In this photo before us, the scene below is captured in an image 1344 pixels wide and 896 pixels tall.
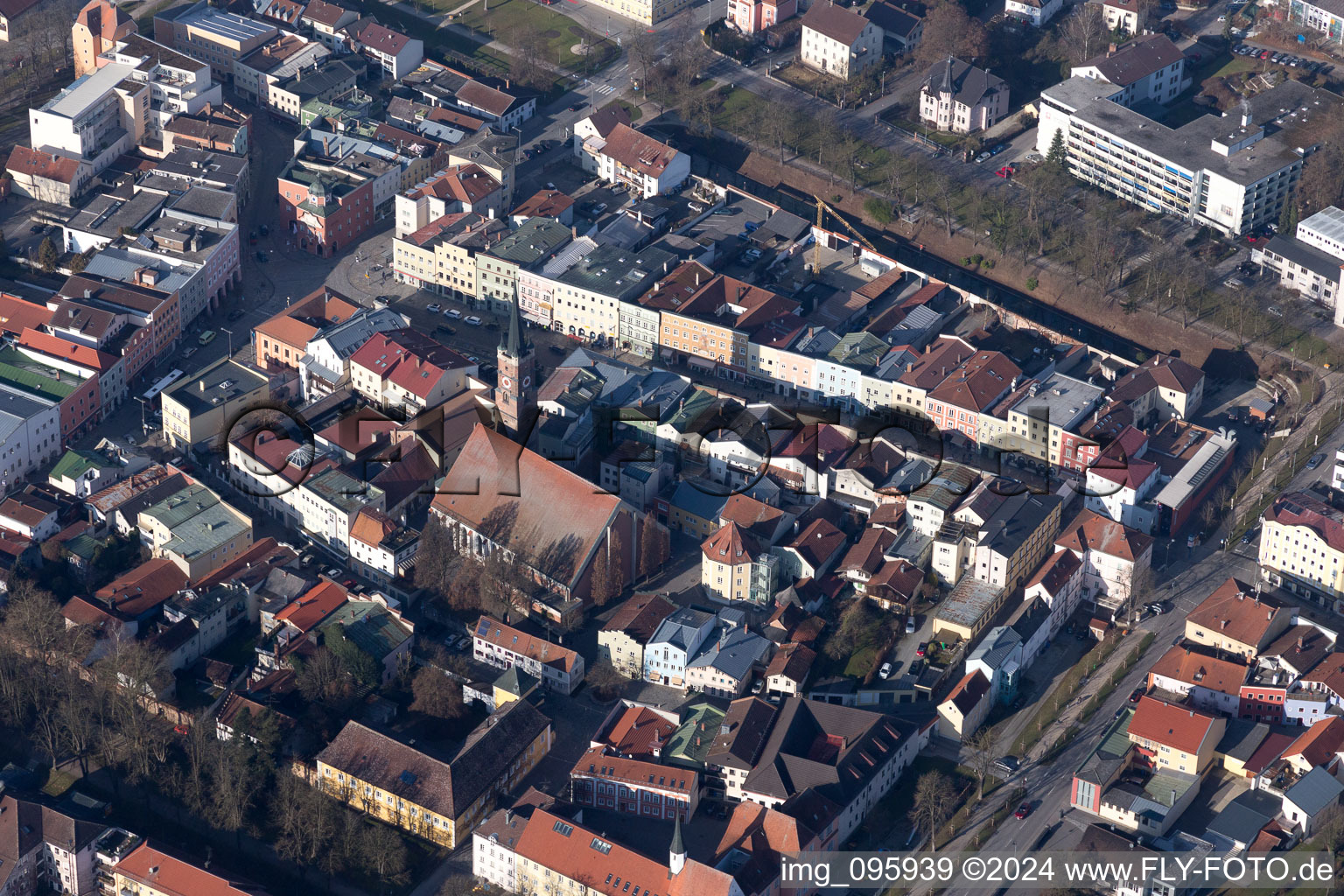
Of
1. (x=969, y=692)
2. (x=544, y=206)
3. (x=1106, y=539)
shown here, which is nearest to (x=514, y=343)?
(x=544, y=206)

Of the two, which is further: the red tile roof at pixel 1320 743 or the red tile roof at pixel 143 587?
the red tile roof at pixel 143 587

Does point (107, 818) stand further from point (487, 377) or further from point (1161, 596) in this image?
point (1161, 596)

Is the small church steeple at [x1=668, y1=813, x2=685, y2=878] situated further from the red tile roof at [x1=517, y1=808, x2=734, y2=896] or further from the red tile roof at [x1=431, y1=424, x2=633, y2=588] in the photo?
the red tile roof at [x1=431, y1=424, x2=633, y2=588]

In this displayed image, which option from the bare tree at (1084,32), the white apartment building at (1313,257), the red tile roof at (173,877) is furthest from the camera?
the bare tree at (1084,32)

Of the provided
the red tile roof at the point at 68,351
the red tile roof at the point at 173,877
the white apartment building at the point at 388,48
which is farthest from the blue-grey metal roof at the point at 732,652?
the white apartment building at the point at 388,48

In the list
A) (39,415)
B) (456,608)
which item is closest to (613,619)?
(456,608)

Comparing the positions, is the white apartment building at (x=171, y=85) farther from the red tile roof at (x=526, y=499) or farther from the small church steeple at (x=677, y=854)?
the small church steeple at (x=677, y=854)
